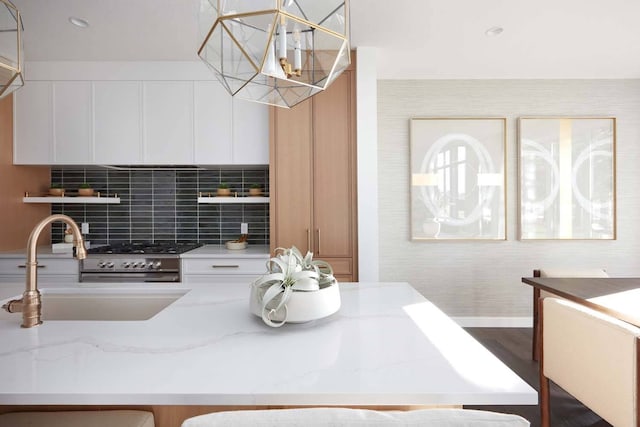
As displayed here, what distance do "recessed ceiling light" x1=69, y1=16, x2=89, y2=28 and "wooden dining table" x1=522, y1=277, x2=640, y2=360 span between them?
359cm

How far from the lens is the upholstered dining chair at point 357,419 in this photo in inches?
19.3

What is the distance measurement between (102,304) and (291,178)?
1.67 metres

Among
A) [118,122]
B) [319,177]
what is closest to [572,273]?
[319,177]

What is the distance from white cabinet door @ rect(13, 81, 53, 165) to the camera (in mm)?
3021

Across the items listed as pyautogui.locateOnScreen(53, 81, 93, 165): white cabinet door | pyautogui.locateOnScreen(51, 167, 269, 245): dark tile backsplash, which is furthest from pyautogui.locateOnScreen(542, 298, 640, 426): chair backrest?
pyautogui.locateOnScreen(53, 81, 93, 165): white cabinet door

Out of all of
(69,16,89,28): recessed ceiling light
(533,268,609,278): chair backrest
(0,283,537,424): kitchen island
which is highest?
(69,16,89,28): recessed ceiling light

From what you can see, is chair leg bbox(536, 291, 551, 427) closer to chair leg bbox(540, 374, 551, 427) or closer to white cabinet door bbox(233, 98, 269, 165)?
chair leg bbox(540, 374, 551, 427)

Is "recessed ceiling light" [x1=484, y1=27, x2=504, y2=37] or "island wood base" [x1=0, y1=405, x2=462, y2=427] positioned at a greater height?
"recessed ceiling light" [x1=484, y1=27, x2=504, y2=37]

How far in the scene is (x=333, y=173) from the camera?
2.84 metres

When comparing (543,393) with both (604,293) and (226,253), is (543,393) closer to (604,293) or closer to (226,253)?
(604,293)

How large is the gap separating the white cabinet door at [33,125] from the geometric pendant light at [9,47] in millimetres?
2268

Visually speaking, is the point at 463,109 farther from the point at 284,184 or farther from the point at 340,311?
the point at 340,311

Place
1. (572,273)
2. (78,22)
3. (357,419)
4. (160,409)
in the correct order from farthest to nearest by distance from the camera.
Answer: (572,273), (78,22), (160,409), (357,419)

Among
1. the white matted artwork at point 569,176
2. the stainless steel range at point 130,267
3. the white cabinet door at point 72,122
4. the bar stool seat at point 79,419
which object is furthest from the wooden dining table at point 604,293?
the white cabinet door at point 72,122
